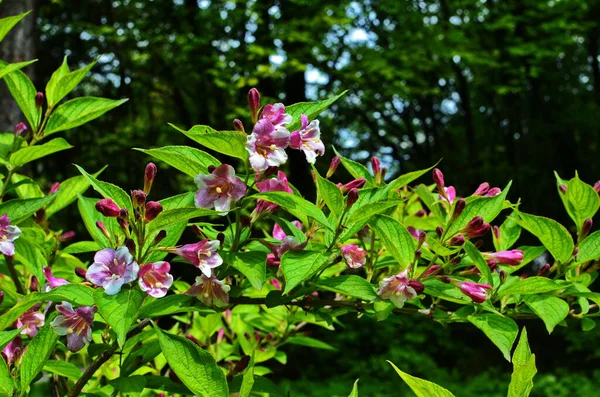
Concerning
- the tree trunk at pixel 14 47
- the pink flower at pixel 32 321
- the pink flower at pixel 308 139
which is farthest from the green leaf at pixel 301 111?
the tree trunk at pixel 14 47

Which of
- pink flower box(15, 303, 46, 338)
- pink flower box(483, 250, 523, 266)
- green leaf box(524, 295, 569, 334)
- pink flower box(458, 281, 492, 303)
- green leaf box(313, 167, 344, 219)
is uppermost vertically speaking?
green leaf box(313, 167, 344, 219)

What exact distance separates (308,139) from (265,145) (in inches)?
4.1

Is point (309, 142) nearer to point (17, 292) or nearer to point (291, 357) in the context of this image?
point (17, 292)

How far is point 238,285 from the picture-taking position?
4.06 ft

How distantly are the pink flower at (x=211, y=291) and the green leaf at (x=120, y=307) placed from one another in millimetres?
100

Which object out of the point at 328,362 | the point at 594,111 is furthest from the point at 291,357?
the point at 594,111

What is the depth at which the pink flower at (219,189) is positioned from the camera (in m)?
0.93

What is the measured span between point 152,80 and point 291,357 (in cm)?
495

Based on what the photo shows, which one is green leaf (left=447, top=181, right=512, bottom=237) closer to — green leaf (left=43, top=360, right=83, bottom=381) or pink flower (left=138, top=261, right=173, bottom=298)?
pink flower (left=138, top=261, right=173, bottom=298)

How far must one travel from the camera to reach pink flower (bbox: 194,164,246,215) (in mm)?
934

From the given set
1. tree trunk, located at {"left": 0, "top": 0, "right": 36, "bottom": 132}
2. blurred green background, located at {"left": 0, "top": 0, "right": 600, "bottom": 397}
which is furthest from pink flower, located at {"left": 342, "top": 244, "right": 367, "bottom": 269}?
blurred green background, located at {"left": 0, "top": 0, "right": 600, "bottom": 397}

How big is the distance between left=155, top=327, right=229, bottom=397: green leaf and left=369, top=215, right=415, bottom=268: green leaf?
329 mm

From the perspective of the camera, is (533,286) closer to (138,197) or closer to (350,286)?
(350,286)

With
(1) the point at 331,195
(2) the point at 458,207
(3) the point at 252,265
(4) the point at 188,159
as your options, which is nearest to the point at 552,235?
(2) the point at 458,207
